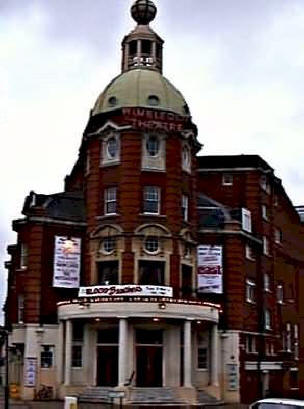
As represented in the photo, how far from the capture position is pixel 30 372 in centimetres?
5016

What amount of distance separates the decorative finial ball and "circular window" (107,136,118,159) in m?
10.5

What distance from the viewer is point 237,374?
53.3 m

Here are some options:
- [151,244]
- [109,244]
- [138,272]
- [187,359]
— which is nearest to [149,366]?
[187,359]

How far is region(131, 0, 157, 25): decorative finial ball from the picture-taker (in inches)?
2318

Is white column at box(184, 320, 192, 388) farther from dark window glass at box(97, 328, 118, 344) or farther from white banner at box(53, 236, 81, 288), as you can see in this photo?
white banner at box(53, 236, 81, 288)

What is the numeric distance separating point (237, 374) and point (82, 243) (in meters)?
12.7

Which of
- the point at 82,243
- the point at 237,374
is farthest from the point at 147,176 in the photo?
the point at 237,374

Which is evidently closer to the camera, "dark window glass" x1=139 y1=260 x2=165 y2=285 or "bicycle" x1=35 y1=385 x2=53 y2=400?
"bicycle" x1=35 y1=385 x2=53 y2=400

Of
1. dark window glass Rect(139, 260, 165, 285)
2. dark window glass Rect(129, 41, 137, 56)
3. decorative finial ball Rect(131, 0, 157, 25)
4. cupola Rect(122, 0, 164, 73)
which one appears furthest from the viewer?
decorative finial ball Rect(131, 0, 157, 25)

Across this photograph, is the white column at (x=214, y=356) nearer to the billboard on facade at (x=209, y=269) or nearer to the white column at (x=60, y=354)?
the billboard on facade at (x=209, y=269)

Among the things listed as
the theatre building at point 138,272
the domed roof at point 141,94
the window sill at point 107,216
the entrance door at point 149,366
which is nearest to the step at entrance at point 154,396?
the theatre building at point 138,272

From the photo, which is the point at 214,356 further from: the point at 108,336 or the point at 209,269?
→ the point at 108,336

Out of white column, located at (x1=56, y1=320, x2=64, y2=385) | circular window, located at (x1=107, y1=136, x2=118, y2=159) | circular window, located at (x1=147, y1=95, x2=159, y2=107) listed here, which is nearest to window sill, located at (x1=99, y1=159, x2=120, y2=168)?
circular window, located at (x1=107, y1=136, x2=118, y2=159)

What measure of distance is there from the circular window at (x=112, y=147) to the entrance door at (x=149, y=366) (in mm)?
12004
